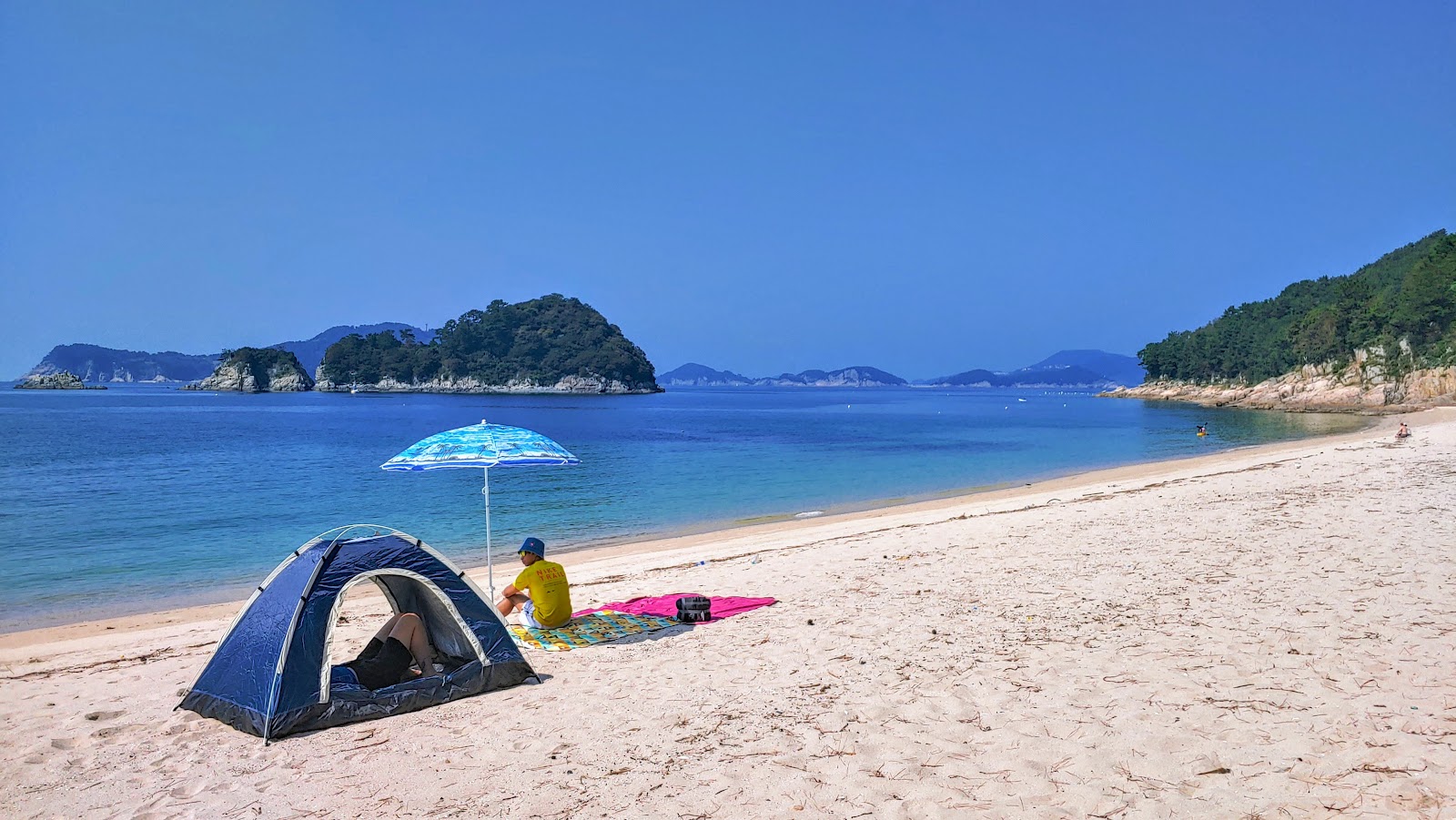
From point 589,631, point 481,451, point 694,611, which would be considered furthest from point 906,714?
point 481,451

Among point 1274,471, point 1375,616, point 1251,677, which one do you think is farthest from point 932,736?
point 1274,471

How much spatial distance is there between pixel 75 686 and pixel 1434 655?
11.9 meters

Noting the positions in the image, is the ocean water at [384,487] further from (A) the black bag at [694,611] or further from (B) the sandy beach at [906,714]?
(A) the black bag at [694,611]

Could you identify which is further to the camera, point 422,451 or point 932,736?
point 422,451

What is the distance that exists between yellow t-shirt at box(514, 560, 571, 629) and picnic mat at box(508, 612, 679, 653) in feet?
0.39

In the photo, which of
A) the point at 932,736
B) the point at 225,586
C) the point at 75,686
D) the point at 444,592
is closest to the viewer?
the point at 932,736

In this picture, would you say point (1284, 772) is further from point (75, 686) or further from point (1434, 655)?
point (75, 686)

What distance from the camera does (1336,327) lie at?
85.6m

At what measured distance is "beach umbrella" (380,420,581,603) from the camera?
8812 mm

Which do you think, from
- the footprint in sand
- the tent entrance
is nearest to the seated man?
the tent entrance

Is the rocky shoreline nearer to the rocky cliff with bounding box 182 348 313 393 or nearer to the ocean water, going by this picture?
the ocean water

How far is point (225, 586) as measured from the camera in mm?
15250

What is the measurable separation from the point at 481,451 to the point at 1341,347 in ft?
335

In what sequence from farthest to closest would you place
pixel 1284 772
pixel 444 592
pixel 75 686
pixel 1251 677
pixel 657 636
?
pixel 657 636 < pixel 75 686 < pixel 444 592 < pixel 1251 677 < pixel 1284 772
